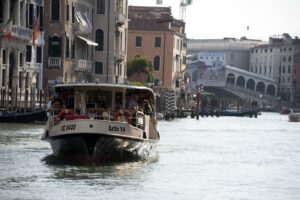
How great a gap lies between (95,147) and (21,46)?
2840cm

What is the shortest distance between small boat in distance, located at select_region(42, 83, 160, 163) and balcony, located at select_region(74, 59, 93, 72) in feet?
106

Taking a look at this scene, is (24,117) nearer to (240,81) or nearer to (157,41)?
(157,41)

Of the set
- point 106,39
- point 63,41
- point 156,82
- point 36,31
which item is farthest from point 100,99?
point 156,82

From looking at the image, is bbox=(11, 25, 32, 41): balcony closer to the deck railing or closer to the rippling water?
the rippling water

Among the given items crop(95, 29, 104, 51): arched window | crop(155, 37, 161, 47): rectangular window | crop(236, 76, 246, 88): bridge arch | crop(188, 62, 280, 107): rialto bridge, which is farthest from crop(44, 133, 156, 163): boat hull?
crop(236, 76, 246, 88): bridge arch

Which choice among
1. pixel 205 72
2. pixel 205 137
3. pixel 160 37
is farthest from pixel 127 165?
pixel 205 72

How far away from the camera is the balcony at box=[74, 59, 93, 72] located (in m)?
60.1

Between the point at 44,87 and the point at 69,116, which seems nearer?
the point at 69,116

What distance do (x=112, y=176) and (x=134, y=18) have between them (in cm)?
6745

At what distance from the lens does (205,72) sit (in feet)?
537

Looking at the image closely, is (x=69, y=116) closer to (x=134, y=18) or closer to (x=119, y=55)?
(x=119, y=55)

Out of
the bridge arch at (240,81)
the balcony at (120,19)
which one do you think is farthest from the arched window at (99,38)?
the bridge arch at (240,81)

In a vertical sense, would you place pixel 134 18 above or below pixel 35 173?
above

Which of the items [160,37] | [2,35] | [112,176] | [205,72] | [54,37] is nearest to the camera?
[112,176]
